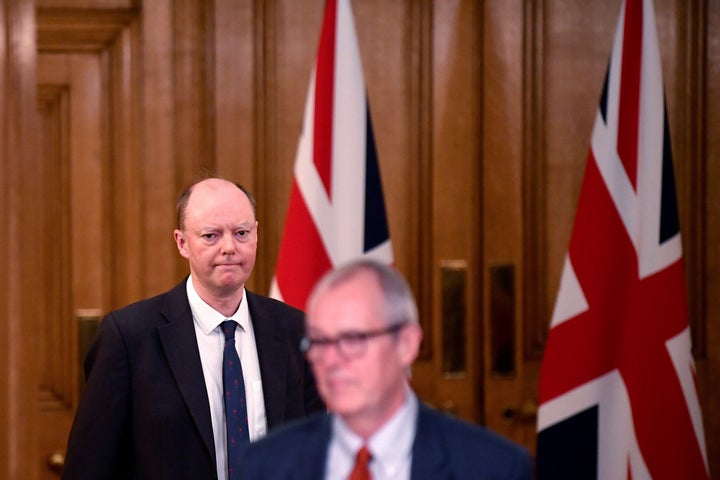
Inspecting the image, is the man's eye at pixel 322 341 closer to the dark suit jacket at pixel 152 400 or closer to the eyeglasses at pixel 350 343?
the eyeglasses at pixel 350 343

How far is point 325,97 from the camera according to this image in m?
3.30

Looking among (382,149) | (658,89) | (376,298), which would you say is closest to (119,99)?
(382,149)

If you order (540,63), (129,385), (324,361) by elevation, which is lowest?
(129,385)

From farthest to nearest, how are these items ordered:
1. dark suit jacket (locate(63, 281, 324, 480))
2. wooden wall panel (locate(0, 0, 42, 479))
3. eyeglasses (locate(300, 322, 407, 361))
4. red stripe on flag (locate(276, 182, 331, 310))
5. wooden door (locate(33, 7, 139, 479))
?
wooden door (locate(33, 7, 139, 479)) → red stripe on flag (locate(276, 182, 331, 310)) → dark suit jacket (locate(63, 281, 324, 480)) → wooden wall panel (locate(0, 0, 42, 479)) → eyeglasses (locate(300, 322, 407, 361))

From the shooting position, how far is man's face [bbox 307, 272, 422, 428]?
52.7 inches

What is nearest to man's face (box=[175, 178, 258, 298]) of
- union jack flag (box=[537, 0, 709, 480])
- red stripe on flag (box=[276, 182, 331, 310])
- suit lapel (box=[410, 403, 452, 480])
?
red stripe on flag (box=[276, 182, 331, 310])

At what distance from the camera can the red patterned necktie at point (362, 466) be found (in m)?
1.37

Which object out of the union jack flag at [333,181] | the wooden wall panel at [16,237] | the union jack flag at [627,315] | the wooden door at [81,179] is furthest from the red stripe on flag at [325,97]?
the wooden wall panel at [16,237]

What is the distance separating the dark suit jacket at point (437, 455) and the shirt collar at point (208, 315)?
0.94 meters

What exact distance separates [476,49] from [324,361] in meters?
2.40

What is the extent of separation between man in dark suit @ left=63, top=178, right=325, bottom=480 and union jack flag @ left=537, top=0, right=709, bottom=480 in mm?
1126

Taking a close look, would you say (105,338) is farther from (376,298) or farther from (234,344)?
(376,298)

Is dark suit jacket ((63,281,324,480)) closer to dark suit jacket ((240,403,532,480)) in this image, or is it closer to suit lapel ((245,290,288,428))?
suit lapel ((245,290,288,428))

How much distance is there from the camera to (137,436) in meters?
2.30
